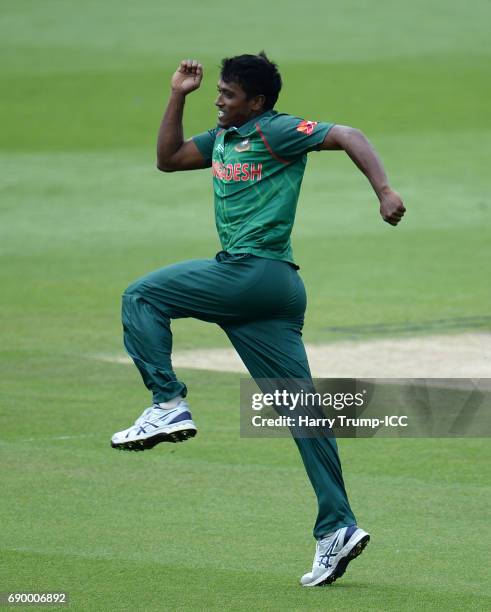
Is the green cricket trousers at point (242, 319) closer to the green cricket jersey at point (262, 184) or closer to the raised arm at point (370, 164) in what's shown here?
the green cricket jersey at point (262, 184)

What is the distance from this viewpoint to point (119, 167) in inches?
1126

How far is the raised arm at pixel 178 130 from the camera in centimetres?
729

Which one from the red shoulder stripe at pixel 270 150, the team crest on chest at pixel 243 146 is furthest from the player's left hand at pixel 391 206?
the team crest on chest at pixel 243 146

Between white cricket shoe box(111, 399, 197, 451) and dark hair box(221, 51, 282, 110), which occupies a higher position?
dark hair box(221, 51, 282, 110)

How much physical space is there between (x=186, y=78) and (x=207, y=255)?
13.7 metres

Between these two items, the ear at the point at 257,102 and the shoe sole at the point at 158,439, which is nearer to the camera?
the shoe sole at the point at 158,439

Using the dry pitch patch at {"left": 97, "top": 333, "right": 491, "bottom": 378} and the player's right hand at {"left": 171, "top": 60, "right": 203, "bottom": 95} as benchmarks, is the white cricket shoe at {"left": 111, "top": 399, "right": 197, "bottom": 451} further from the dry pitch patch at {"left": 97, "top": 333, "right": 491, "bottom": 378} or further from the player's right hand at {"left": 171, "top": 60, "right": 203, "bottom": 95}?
the dry pitch patch at {"left": 97, "top": 333, "right": 491, "bottom": 378}

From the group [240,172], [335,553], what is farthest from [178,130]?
[335,553]

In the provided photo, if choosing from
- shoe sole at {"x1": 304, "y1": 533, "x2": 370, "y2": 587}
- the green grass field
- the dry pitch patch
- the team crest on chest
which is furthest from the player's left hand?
the dry pitch patch

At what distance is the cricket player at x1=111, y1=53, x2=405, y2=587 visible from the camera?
686 centimetres

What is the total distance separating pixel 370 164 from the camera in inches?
258

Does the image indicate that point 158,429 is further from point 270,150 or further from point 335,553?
point 270,150

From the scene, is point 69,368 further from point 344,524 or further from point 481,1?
point 481,1

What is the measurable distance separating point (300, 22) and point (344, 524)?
32.8 m
